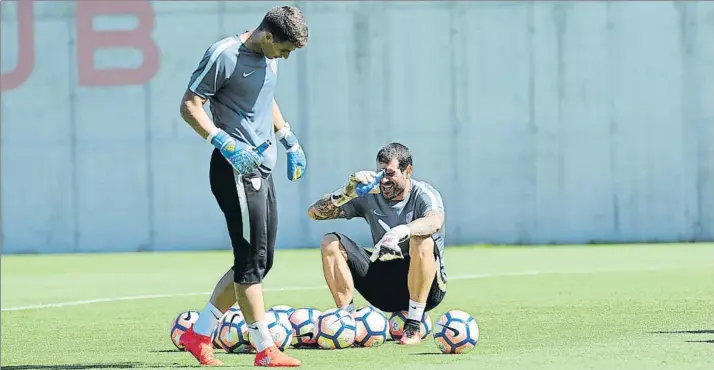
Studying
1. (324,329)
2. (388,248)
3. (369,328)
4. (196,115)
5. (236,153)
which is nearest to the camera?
(236,153)

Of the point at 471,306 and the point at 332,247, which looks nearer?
the point at 332,247

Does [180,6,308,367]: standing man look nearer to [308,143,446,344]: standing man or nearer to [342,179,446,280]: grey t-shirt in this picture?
[308,143,446,344]: standing man

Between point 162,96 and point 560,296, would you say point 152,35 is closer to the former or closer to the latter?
point 162,96

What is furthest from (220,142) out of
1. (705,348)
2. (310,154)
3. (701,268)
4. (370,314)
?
(310,154)

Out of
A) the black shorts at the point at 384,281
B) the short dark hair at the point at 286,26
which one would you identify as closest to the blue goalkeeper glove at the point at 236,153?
the short dark hair at the point at 286,26

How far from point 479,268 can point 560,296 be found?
512 centimetres

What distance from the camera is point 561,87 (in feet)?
82.3

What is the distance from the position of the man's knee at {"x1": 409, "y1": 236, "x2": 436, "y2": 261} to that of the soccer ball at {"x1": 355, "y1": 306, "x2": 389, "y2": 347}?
56cm

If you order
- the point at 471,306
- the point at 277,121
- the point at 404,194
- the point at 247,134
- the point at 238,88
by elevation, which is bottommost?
the point at 471,306

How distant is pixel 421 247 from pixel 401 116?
14.8m

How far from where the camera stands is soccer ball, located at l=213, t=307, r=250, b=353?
10.1m

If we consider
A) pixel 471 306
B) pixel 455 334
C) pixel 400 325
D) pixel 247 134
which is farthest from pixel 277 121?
pixel 471 306

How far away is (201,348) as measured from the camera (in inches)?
362

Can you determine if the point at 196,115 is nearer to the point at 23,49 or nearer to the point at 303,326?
the point at 303,326
